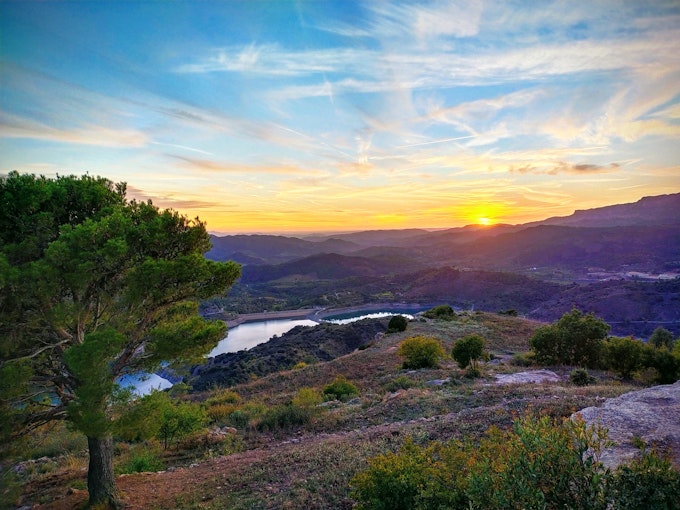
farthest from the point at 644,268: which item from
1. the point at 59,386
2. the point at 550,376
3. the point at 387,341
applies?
the point at 59,386

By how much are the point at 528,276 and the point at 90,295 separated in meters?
97.1

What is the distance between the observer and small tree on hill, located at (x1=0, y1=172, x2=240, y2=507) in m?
5.78

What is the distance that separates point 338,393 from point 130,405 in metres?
10.7

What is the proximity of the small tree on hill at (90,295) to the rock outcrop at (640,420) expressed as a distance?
23.3 feet

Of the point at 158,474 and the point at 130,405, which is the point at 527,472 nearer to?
the point at 130,405

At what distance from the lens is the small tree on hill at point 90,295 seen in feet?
19.0

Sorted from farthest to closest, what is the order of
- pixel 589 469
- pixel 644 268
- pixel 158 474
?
pixel 644 268
pixel 158 474
pixel 589 469

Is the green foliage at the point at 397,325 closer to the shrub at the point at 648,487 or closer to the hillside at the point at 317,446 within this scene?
the hillside at the point at 317,446

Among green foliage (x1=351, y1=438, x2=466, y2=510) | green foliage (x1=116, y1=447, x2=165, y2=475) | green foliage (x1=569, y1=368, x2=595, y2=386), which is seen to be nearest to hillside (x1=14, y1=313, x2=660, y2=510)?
green foliage (x1=569, y1=368, x2=595, y2=386)

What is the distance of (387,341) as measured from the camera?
98.4ft

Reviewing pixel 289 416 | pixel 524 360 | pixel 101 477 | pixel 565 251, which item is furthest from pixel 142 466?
pixel 565 251

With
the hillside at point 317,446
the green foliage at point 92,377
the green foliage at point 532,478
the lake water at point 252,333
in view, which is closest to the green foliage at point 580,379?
the hillside at point 317,446

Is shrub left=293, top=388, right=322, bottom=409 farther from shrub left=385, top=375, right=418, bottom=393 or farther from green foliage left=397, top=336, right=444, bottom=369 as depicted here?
green foliage left=397, top=336, right=444, bottom=369

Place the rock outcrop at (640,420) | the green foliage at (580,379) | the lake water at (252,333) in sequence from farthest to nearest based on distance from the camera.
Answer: the lake water at (252,333) < the green foliage at (580,379) < the rock outcrop at (640,420)
